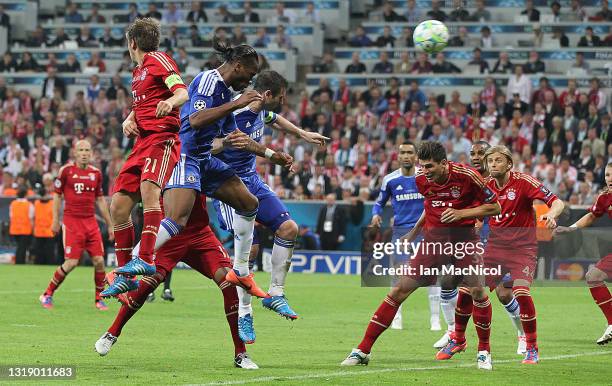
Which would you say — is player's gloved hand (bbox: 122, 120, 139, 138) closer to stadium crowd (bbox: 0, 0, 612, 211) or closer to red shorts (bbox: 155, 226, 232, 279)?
red shorts (bbox: 155, 226, 232, 279)

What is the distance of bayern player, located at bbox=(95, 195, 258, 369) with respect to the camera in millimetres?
11266

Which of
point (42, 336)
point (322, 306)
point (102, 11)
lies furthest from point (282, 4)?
point (42, 336)

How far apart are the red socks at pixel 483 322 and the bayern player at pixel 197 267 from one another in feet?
7.38

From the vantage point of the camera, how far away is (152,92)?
38.2 ft

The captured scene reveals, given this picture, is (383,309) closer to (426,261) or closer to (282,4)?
(426,261)

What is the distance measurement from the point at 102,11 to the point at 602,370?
3131 centimetres

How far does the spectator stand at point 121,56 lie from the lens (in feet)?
118

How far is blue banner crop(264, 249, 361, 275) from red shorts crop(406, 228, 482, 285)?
16.7 metres

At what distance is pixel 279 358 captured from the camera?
41.0 ft

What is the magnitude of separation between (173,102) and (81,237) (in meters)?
8.94

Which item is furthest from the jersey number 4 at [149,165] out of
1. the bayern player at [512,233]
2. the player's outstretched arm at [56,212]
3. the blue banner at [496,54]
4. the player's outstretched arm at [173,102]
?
the blue banner at [496,54]

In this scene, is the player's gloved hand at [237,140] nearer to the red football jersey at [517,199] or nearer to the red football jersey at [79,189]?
the red football jersey at [517,199]

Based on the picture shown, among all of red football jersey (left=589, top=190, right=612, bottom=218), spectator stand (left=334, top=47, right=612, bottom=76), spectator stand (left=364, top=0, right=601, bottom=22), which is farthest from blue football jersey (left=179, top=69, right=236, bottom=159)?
spectator stand (left=364, top=0, right=601, bottom=22)

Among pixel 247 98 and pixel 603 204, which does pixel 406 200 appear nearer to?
pixel 603 204
